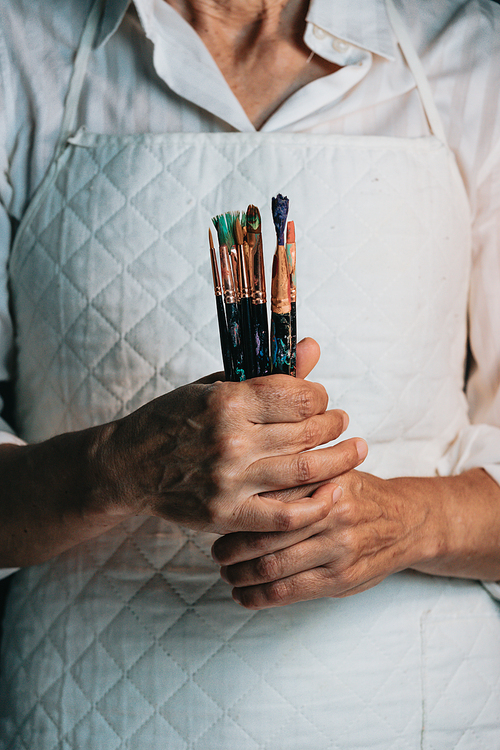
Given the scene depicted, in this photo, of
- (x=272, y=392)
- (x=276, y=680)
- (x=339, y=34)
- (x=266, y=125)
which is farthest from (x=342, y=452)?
(x=339, y=34)

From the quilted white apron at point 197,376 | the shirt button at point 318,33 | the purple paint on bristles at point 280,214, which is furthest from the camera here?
the shirt button at point 318,33

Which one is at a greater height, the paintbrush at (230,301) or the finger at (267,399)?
the paintbrush at (230,301)

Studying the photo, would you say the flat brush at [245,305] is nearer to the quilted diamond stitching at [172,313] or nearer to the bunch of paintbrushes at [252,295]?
the bunch of paintbrushes at [252,295]

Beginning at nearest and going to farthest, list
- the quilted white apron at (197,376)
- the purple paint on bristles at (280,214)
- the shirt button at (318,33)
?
the purple paint on bristles at (280,214) < the quilted white apron at (197,376) < the shirt button at (318,33)

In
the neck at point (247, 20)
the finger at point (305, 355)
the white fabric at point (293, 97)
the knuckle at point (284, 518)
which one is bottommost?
the knuckle at point (284, 518)

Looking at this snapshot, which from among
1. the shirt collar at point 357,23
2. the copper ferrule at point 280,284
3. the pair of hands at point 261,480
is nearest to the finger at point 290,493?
the pair of hands at point 261,480

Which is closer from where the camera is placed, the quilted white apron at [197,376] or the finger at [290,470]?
the finger at [290,470]

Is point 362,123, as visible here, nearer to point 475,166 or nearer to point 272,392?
point 475,166

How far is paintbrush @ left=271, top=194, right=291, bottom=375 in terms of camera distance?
424 mm

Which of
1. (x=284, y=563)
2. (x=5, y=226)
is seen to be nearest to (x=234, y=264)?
(x=284, y=563)

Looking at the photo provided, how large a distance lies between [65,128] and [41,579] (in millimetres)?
499

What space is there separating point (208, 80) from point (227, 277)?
0.32m

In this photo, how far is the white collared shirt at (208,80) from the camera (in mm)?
650

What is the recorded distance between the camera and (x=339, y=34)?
26.1 inches
